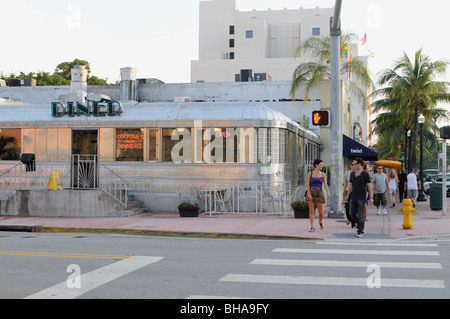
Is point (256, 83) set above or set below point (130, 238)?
above

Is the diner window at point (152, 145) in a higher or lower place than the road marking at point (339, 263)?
higher

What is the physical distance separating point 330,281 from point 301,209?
372 inches

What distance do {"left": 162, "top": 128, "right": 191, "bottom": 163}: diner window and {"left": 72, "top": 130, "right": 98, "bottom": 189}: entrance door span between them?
8.19ft

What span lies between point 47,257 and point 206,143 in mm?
Answer: 10032

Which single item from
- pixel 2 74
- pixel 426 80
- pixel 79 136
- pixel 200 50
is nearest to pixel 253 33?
pixel 200 50

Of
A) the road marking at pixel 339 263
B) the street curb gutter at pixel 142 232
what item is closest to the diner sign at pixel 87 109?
the street curb gutter at pixel 142 232

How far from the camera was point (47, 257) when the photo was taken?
31.8ft

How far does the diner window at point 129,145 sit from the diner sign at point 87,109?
0.79 m

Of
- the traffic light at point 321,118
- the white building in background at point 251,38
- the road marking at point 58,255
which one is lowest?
the road marking at point 58,255

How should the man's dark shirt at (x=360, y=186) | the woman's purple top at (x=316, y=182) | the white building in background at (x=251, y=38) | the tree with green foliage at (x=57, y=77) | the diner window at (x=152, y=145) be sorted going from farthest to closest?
the white building in background at (x=251, y=38) → the tree with green foliage at (x=57, y=77) → the diner window at (x=152, y=145) → the woman's purple top at (x=316, y=182) → the man's dark shirt at (x=360, y=186)

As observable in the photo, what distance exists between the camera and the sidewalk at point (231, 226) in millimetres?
13156

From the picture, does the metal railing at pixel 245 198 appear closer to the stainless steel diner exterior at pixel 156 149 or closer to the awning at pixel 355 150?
the stainless steel diner exterior at pixel 156 149
